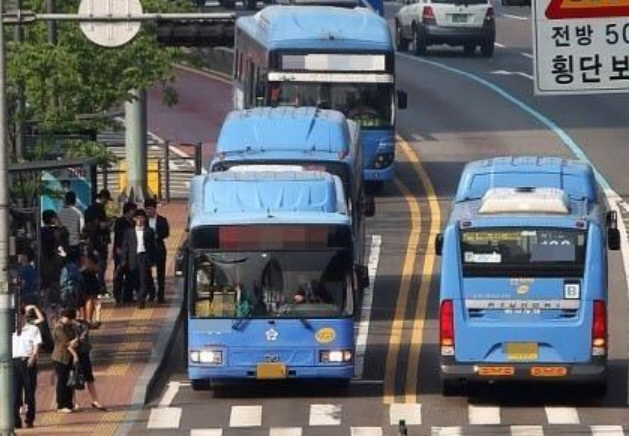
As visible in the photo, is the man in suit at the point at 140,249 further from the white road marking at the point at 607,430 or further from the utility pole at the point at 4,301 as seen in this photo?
the white road marking at the point at 607,430

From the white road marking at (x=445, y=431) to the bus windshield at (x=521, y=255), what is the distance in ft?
6.65

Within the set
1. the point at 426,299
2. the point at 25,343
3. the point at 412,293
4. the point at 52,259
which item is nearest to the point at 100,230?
the point at 52,259

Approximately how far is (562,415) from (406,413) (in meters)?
2.02

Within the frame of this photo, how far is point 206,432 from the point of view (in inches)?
1192

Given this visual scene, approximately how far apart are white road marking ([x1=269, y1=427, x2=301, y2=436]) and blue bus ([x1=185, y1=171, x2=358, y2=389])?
132 cm

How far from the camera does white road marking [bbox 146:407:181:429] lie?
3083 centimetres

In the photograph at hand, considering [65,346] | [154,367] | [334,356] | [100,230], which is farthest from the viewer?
[100,230]

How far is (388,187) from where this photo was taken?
48.9 metres

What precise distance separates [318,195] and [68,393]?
445 centimetres

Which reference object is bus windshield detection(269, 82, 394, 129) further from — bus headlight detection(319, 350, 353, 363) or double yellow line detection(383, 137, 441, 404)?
bus headlight detection(319, 350, 353, 363)

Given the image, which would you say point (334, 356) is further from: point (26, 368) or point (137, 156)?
point (137, 156)

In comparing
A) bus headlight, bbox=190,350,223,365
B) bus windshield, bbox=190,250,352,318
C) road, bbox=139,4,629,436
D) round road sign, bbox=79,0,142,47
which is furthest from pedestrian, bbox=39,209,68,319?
round road sign, bbox=79,0,142,47

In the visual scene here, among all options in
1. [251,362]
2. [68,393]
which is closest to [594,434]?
[251,362]

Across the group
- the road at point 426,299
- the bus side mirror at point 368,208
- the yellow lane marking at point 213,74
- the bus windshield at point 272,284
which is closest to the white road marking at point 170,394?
the road at point 426,299
